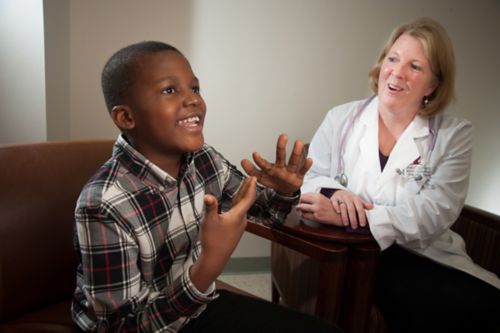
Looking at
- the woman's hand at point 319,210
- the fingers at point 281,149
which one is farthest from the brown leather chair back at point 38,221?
the woman's hand at point 319,210

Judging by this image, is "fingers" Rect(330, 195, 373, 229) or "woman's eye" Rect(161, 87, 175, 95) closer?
"woman's eye" Rect(161, 87, 175, 95)

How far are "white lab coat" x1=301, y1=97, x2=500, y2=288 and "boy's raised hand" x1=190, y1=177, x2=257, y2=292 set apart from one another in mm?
482

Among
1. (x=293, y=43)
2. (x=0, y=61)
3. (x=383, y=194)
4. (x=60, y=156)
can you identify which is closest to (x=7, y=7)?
(x=0, y=61)

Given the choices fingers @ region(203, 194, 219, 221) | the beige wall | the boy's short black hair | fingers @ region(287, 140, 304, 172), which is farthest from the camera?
the beige wall

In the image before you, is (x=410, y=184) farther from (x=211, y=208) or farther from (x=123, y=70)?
(x=123, y=70)

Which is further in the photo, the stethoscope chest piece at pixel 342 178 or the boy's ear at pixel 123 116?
the stethoscope chest piece at pixel 342 178

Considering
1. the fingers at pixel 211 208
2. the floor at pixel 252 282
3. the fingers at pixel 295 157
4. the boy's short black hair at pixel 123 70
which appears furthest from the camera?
the floor at pixel 252 282

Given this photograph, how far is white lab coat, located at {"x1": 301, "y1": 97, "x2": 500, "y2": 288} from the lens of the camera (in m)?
1.04

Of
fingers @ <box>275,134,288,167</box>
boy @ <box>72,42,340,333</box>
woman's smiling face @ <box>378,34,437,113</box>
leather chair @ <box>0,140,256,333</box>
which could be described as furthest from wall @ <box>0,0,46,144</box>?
woman's smiling face @ <box>378,34,437,113</box>

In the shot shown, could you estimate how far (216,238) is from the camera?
0.64 meters

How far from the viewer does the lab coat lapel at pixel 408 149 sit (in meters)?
1.18

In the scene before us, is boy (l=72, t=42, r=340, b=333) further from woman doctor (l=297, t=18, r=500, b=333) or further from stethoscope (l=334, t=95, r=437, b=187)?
stethoscope (l=334, t=95, r=437, b=187)

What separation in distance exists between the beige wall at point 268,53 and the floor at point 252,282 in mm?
721

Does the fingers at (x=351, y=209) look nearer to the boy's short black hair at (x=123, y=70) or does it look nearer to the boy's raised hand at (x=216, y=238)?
the boy's raised hand at (x=216, y=238)
